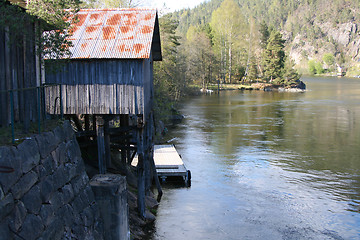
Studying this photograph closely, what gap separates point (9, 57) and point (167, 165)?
1463cm

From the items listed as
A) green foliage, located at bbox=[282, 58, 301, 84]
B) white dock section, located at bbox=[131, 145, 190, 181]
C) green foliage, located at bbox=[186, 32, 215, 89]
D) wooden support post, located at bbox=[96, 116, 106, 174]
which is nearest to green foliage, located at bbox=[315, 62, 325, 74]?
green foliage, located at bbox=[282, 58, 301, 84]

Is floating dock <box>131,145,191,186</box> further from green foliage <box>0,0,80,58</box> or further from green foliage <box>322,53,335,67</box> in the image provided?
green foliage <box>322,53,335,67</box>

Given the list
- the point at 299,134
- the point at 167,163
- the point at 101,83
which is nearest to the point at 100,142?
the point at 101,83

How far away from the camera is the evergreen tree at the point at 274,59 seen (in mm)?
87688

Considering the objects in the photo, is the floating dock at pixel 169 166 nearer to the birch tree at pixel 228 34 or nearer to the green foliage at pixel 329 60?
the birch tree at pixel 228 34

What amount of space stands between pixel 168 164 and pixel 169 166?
12.4 inches

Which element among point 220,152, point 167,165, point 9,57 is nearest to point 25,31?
point 9,57

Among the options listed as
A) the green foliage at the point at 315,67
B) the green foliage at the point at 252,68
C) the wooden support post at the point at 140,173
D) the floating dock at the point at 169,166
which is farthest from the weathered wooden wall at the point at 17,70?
the green foliage at the point at 315,67

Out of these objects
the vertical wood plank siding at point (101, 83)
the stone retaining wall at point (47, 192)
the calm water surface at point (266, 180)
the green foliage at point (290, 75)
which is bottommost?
the calm water surface at point (266, 180)

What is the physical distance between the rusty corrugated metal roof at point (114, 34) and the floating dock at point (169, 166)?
917 centimetres

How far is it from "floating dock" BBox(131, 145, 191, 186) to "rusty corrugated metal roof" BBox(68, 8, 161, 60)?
9.17m

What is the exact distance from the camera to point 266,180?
78.6 ft

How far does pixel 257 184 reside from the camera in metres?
23.3

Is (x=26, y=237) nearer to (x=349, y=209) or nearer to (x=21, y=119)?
(x=21, y=119)
